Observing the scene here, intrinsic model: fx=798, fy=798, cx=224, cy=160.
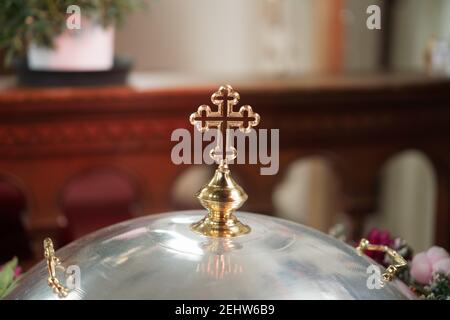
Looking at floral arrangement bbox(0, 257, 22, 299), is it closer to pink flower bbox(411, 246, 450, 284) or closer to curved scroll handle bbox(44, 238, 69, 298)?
curved scroll handle bbox(44, 238, 69, 298)

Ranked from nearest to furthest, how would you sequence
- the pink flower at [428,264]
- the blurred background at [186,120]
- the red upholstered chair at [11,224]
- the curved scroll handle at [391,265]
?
the curved scroll handle at [391,265] < the pink flower at [428,264] < the blurred background at [186,120] < the red upholstered chair at [11,224]

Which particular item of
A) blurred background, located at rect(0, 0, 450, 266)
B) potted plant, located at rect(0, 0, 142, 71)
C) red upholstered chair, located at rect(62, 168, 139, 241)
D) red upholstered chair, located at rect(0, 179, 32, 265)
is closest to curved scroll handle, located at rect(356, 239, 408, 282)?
blurred background, located at rect(0, 0, 450, 266)

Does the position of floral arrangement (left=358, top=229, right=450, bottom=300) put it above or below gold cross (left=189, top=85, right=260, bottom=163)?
below

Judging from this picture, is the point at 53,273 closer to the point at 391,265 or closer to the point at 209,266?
the point at 209,266

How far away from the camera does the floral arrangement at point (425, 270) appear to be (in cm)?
95

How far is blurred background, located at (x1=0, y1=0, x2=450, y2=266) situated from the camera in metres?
2.35

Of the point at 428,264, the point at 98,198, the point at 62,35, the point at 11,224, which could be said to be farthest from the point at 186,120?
the point at 428,264

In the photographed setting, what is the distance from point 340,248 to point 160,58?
286 cm

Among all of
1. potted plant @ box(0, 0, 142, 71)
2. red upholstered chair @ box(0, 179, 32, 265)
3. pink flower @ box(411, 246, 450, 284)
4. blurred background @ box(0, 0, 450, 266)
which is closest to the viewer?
pink flower @ box(411, 246, 450, 284)

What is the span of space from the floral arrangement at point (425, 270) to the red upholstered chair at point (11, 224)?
1.75m

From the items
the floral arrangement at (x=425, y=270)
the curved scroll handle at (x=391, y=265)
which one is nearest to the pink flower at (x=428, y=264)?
the floral arrangement at (x=425, y=270)

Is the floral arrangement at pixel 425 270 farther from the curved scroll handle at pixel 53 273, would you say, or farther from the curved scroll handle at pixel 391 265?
the curved scroll handle at pixel 53 273

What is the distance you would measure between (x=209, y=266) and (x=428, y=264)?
37 centimetres

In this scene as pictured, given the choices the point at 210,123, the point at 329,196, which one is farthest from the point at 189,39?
the point at 210,123
